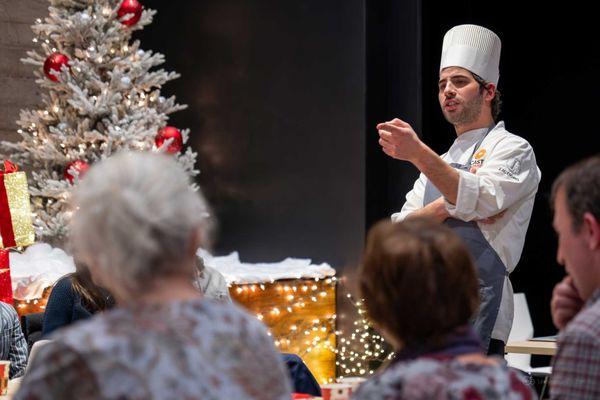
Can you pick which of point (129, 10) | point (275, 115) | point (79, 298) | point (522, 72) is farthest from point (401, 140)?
point (275, 115)

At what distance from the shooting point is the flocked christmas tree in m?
5.05

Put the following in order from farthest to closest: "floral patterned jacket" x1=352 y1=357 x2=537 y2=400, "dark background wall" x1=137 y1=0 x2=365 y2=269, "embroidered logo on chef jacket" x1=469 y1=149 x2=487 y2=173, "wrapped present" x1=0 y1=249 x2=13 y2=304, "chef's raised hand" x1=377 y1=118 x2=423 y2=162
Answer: "dark background wall" x1=137 y1=0 x2=365 y2=269, "wrapped present" x1=0 y1=249 x2=13 y2=304, "embroidered logo on chef jacket" x1=469 y1=149 x2=487 y2=173, "chef's raised hand" x1=377 y1=118 x2=423 y2=162, "floral patterned jacket" x1=352 y1=357 x2=537 y2=400

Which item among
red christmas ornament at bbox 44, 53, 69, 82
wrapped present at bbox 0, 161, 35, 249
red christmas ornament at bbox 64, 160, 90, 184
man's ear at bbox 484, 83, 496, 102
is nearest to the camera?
man's ear at bbox 484, 83, 496, 102

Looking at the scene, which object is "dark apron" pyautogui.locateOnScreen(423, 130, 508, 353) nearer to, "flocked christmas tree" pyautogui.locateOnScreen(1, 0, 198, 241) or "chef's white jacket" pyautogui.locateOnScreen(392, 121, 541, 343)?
"chef's white jacket" pyautogui.locateOnScreen(392, 121, 541, 343)

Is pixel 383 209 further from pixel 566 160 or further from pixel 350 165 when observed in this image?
pixel 566 160

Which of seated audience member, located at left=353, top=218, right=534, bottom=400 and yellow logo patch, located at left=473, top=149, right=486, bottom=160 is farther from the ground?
yellow logo patch, located at left=473, top=149, right=486, bottom=160

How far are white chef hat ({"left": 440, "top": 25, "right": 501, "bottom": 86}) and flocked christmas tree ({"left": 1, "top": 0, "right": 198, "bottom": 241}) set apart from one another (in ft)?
7.22

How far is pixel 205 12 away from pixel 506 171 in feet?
11.9

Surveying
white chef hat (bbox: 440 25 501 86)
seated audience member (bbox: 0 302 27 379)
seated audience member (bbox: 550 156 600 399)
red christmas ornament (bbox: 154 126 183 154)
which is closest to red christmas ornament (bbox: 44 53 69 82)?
red christmas ornament (bbox: 154 126 183 154)

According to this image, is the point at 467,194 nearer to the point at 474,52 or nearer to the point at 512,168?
the point at 512,168

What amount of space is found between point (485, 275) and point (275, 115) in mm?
3214

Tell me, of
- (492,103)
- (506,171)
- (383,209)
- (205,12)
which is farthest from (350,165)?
(506,171)

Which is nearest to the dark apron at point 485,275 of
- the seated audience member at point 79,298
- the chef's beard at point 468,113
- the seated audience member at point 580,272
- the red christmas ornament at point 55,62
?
the chef's beard at point 468,113

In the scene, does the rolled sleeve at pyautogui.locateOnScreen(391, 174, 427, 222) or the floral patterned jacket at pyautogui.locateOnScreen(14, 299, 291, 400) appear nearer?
the floral patterned jacket at pyautogui.locateOnScreen(14, 299, 291, 400)
